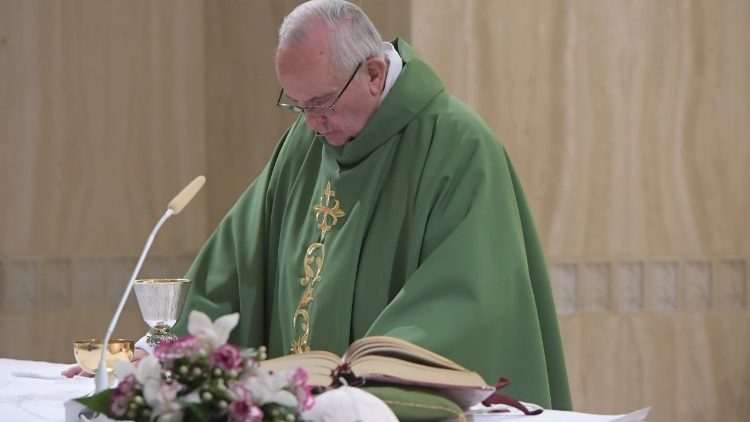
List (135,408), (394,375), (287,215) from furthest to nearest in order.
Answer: (287,215), (394,375), (135,408)

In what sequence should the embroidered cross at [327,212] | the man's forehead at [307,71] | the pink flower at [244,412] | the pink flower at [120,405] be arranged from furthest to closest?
the embroidered cross at [327,212] < the man's forehead at [307,71] < the pink flower at [120,405] < the pink flower at [244,412]

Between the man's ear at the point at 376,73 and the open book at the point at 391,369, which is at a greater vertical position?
the man's ear at the point at 376,73

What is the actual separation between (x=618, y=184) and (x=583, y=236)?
0.33m

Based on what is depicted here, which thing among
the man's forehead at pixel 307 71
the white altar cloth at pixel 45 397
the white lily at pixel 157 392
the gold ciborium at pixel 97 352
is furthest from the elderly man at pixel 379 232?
the white lily at pixel 157 392

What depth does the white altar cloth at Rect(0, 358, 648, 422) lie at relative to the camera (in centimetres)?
250

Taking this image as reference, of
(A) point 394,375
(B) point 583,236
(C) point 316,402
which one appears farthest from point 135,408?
(B) point 583,236

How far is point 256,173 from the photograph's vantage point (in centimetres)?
689

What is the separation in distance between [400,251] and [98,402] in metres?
1.55

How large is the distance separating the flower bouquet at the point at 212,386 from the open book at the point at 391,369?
0.36 metres

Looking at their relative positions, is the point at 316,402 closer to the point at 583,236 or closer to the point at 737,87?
the point at 583,236

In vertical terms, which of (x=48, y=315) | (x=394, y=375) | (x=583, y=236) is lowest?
(x=48, y=315)

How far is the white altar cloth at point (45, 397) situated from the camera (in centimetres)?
250

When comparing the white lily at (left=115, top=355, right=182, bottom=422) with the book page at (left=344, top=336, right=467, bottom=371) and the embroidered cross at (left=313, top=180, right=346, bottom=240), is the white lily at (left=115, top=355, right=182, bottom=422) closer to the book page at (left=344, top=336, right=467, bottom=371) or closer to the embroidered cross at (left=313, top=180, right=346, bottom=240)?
the book page at (left=344, top=336, right=467, bottom=371)

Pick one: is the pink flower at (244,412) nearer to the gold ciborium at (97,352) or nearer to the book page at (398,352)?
the book page at (398,352)
